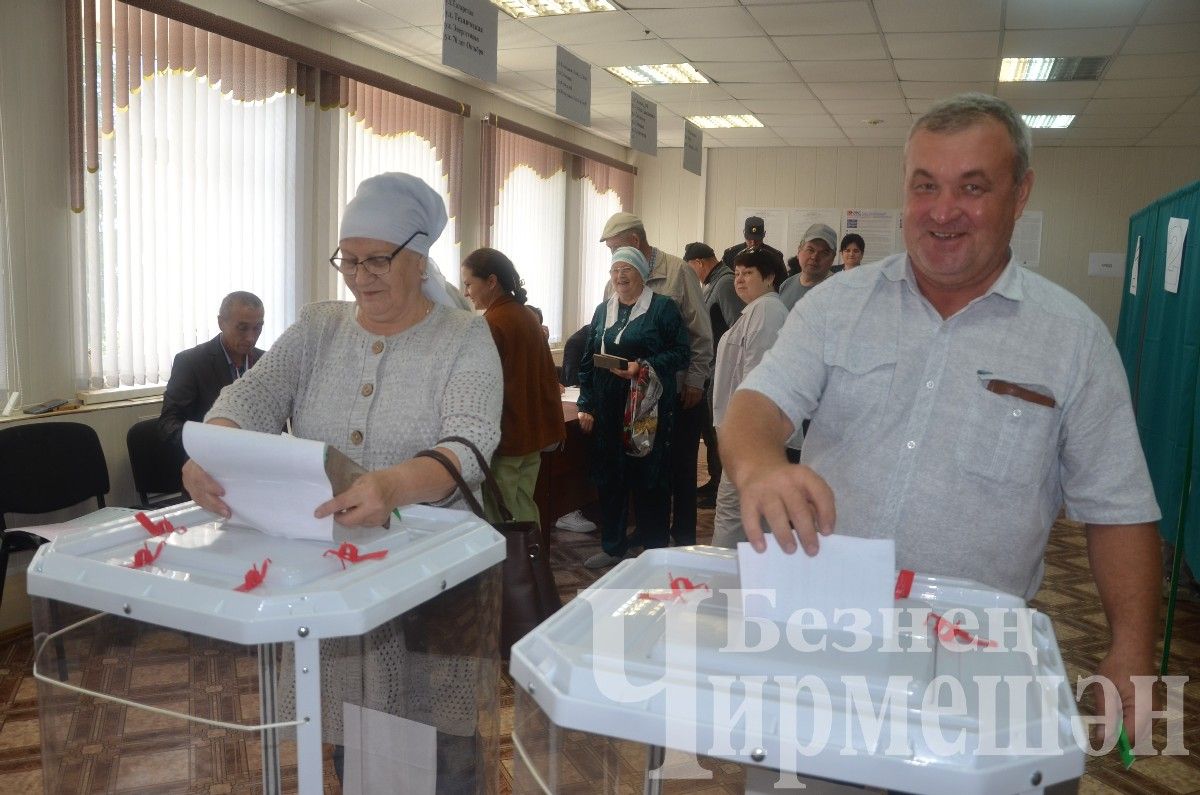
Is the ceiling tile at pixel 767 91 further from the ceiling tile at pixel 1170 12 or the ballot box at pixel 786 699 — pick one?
the ballot box at pixel 786 699

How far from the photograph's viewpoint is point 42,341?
A: 3.67 metres

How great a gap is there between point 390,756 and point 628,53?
17.2ft

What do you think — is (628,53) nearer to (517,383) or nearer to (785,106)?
(785,106)

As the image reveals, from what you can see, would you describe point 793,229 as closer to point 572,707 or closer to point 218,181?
point 218,181

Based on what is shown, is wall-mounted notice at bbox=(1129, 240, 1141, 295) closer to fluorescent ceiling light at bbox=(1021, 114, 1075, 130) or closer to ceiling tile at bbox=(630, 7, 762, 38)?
fluorescent ceiling light at bbox=(1021, 114, 1075, 130)

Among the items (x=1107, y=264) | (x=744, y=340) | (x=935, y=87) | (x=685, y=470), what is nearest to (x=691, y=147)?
(x=935, y=87)

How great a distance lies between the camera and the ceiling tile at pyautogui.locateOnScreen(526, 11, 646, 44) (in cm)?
Answer: 502

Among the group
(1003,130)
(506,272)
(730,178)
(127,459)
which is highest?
(730,178)

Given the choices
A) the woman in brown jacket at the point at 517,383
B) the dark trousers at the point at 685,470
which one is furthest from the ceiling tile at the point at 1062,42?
the woman in brown jacket at the point at 517,383

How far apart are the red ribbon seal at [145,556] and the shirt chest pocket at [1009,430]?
1.07m

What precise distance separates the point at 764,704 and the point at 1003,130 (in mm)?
942

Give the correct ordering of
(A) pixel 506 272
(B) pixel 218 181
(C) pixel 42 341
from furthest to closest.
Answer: (B) pixel 218 181 → (C) pixel 42 341 → (A) pixel 506 272

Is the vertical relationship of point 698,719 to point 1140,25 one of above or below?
below

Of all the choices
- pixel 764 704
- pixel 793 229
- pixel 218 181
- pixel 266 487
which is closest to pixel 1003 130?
pixel 764 704
